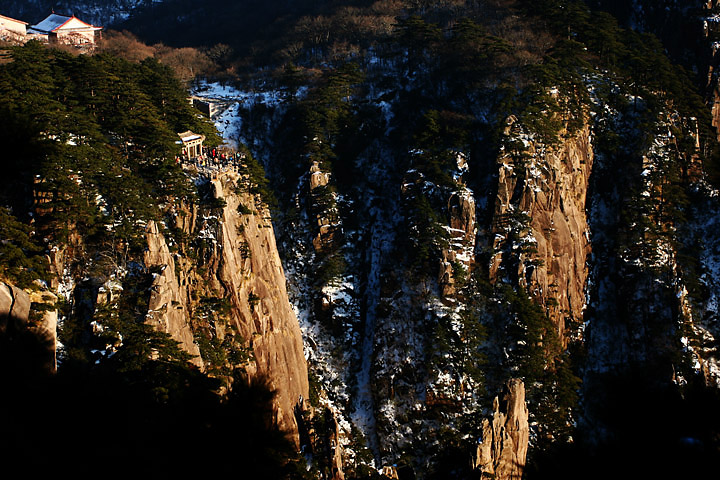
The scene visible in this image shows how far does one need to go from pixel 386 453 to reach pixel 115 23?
92.7m

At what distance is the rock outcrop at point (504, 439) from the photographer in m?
37.1

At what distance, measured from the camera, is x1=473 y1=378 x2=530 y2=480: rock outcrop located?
37125 mm

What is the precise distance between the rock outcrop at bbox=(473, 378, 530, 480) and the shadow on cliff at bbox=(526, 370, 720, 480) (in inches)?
251

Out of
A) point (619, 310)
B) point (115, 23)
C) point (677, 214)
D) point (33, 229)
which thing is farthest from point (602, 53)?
point (115, 23)

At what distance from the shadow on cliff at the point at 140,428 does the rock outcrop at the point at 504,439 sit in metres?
11.9

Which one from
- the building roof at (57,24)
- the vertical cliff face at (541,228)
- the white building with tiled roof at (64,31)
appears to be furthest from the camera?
the building roof at (57,24)

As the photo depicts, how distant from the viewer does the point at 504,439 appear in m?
38.0

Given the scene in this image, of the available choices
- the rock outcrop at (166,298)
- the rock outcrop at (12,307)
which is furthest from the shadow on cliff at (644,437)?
the rock outcrop at (12,307)

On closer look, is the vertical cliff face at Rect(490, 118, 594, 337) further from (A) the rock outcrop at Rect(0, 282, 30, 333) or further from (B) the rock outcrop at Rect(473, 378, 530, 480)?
(A) the rock outcrop at Rect(0, 282, 30, 333)

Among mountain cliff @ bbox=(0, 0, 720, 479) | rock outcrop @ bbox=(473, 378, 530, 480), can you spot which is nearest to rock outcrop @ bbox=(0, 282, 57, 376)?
mountain cliff @ bbox=(0, 0, 720, 479)

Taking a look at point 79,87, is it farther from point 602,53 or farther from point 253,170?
point 602,53

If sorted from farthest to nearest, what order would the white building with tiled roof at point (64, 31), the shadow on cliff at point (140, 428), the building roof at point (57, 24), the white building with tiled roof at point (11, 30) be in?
1. the building roof at point (57, 24)
2. the white building with tiled roof at point (64, 31)
3. the white building with tiled roof at point (11, 30)
4. the shadow on cliff at point (140, 428)

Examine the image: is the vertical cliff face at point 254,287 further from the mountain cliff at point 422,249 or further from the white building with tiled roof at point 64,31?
the white building with tiled roof at point 64,31

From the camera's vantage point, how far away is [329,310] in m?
53.7
